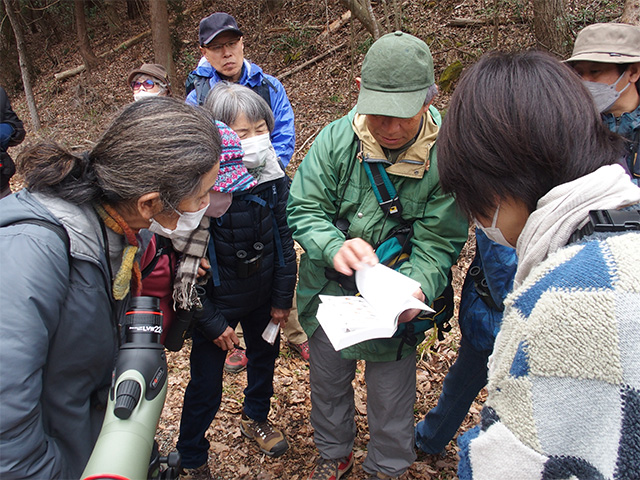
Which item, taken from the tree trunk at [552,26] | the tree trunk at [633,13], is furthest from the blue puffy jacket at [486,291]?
the tree trunk at [552,26]

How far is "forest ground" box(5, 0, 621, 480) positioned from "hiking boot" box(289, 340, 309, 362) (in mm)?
49

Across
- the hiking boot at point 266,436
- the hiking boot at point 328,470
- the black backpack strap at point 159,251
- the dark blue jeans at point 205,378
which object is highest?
the black backpack strap at point 159,251

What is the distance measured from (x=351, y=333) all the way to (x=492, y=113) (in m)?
0.88

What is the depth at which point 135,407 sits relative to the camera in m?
1.44

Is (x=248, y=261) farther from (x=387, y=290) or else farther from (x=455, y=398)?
(x=455, y=398)

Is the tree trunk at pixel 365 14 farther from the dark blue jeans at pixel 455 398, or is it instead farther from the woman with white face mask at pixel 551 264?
the woman with white face mask at pixel 551 264

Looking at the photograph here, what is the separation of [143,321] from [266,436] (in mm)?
1751

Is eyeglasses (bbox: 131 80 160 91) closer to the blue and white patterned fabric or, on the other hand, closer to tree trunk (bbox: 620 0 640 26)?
tree trunk (bbox: 620 0 640 26)

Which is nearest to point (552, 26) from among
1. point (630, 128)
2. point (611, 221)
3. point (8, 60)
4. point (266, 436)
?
point (630, 128)

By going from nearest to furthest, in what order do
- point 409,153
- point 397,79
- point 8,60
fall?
point 397,79 → point 409,153 → point 8,60

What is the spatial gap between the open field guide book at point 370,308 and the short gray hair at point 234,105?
3.82 ft

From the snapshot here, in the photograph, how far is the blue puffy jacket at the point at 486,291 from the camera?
207cm

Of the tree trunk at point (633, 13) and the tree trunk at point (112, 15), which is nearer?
the tree trunk at point (633, 13)

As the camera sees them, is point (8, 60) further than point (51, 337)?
Yes
